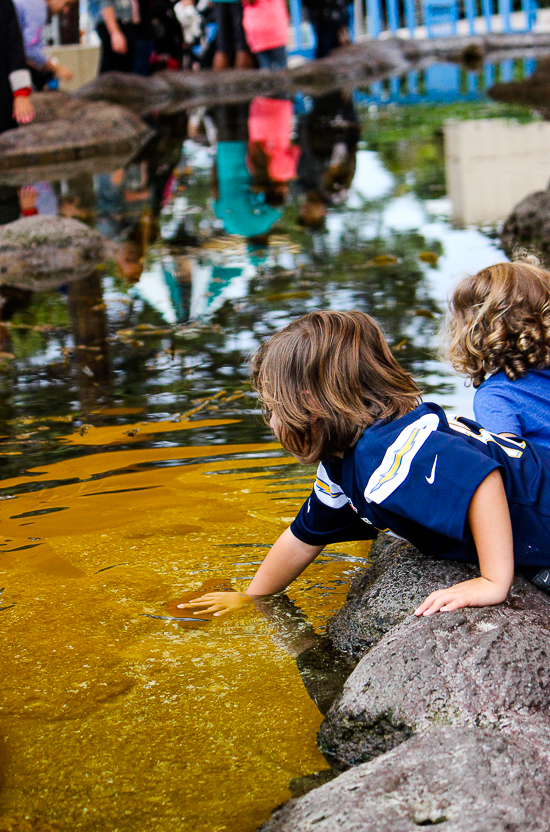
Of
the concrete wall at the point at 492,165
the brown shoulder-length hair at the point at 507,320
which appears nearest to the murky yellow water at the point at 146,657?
the brown shoulder-length hair at the point at 507,320

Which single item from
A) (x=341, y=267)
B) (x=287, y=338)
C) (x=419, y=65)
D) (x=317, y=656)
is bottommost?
(x=317, y=656)

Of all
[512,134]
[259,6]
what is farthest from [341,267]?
[259,6]

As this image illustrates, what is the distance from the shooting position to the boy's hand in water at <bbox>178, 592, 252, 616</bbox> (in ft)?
8.84

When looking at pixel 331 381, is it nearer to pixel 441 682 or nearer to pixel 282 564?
pixel 282 564

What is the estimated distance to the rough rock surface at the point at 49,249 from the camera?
6848 mm

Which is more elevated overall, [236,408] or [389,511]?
[389,511]

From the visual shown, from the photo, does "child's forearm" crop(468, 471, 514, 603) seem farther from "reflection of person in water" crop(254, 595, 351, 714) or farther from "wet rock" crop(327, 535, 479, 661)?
"reflection of person in water" crop(254, 595, 351, 714)

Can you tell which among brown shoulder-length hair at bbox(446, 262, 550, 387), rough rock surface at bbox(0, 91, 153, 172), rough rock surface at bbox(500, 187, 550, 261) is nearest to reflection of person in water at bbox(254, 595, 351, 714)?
brown shoulder-length hair at bbox(446, 262, 550, 387)

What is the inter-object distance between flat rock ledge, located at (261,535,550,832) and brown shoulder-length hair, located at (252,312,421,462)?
→ 43cm

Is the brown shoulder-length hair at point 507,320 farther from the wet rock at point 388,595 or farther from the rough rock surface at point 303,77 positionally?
the rough rock surface at point 303,77

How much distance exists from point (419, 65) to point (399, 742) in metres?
21.6

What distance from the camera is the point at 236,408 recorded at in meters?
4.31

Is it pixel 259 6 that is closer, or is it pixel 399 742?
pixel 399 742

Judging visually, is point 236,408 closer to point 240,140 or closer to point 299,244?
point 299,244
